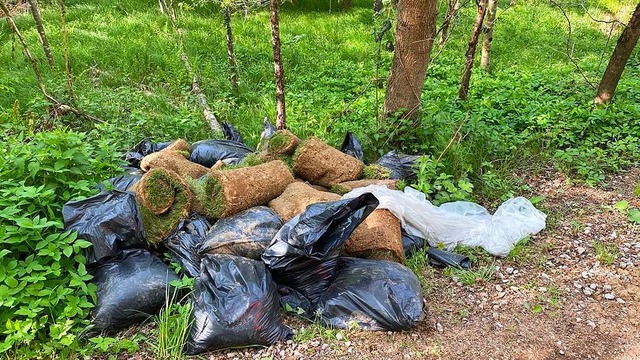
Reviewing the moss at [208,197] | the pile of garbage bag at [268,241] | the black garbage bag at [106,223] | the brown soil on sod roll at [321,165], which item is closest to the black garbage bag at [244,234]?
the pile of garbage bag at [268,241]

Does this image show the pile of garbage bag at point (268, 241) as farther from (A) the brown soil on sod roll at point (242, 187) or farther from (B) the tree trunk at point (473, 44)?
(B) the tree trunk at point (473, 44)

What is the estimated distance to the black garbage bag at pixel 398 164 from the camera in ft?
12.1

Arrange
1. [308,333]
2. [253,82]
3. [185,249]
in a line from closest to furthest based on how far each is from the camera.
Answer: [308,333], [185,249], [253,82]

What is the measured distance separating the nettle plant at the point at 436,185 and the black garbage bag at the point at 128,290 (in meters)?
1.98

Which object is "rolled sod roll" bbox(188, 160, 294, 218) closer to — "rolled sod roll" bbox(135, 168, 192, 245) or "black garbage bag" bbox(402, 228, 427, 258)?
"rolled sod roll" bbox(135, 168, 192, 245)

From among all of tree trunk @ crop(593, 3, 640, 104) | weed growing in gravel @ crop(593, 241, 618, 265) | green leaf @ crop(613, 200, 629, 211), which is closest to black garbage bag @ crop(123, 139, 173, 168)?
weed growing in gravel @ crop(593, 241, 618, 265)

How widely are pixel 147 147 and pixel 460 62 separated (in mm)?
5493

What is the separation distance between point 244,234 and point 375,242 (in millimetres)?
786

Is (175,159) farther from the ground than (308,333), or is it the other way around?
(175,159)

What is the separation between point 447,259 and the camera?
2.89 m

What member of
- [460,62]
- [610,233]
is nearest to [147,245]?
[610,233]

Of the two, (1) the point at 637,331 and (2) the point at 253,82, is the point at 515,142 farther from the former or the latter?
(2) the point at 253,82

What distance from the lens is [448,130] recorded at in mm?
4266

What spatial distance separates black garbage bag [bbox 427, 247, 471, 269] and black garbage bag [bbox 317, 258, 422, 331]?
0.50m
